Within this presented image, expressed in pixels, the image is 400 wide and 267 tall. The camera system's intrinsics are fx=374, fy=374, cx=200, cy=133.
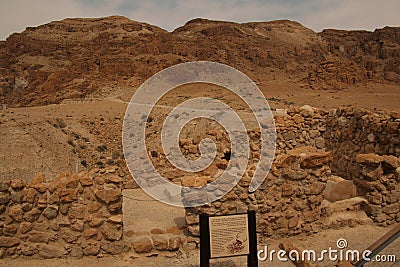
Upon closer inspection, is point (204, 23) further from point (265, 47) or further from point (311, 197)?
point (311, 197)

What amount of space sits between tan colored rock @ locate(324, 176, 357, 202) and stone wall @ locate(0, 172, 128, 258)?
137 inches

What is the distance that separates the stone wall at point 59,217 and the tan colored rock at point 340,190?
3.47 meters

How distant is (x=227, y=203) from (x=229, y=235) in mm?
1164

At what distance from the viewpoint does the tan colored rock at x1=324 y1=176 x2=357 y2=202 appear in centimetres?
612

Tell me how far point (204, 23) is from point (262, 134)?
189 feet

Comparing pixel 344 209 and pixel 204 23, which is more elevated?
pixel 204 23

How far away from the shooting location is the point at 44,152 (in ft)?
45.5

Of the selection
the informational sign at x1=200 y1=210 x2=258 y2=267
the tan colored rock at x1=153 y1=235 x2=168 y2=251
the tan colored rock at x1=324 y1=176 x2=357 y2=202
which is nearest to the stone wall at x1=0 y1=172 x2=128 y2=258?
the tan colored rock at x1=153 y1=235 x2=168 y2=251

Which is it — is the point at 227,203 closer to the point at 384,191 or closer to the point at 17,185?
the point at 384,191

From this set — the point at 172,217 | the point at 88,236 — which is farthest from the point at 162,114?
the point at 88,236

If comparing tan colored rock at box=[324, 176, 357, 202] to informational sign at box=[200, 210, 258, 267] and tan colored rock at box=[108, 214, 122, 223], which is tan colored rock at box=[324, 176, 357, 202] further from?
tan colored rock at box=[108, 214, 122, 223]

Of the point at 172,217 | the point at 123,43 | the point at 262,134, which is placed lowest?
the point at 172,217

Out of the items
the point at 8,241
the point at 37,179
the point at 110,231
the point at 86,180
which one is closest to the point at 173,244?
the point at 110,231

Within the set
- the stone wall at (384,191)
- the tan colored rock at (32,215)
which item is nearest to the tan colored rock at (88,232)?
the tan colored rock at (32,215)
